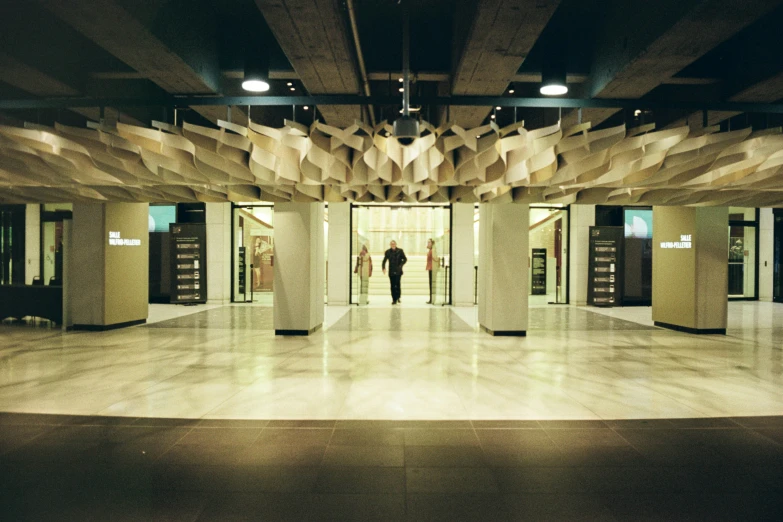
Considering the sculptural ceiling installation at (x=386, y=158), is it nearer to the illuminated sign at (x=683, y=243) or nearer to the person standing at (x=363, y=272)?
the illuminated sign at (x=683, y=243)

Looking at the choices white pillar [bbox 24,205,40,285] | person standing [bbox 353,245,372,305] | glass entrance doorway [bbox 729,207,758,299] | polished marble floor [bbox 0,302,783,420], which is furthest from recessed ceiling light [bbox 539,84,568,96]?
white pillar [bbox 24,205,40,285]

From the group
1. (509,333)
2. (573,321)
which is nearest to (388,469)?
(509,333)

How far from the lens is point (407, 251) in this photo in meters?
24.5

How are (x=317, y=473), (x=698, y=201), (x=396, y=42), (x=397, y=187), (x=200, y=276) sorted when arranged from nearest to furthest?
(x=317, y=473) < (x=396, y=42) < (x=397, y=187) < (x=698, y=201) < (x=200, y=276)

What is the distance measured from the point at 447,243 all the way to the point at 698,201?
772 centimetres

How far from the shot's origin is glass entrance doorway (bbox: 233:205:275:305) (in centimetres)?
1452

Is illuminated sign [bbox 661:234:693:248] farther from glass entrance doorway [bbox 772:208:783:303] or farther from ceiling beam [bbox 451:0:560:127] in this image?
glass entrance doorway [bbox 772:208:783:303]

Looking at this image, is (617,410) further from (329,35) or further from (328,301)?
(328,301)

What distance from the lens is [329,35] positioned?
3906 millimetres

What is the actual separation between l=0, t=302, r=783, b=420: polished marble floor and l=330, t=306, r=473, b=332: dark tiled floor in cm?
12

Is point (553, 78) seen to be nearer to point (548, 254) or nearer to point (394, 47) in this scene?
point (394, 47)

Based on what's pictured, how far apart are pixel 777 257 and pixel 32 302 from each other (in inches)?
807

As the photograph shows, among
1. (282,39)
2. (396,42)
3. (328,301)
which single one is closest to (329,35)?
(282,39)

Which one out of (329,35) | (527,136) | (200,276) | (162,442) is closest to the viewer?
(162,442)
